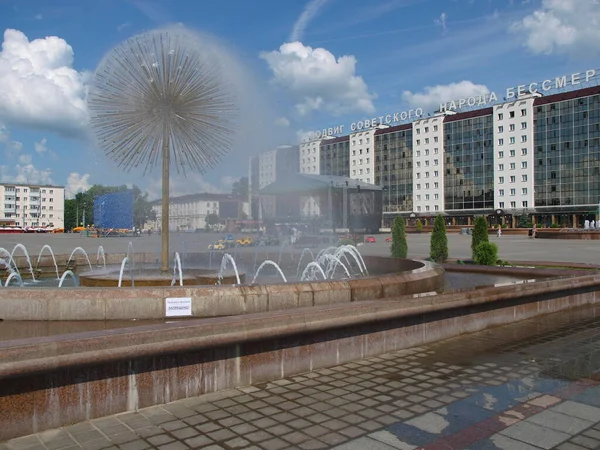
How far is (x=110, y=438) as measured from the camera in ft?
12.8

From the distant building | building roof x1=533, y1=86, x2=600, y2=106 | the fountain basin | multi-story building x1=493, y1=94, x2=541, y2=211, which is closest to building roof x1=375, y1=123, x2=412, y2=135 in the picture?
multi-story building x1=493, y1=94, x2=541, y2=211

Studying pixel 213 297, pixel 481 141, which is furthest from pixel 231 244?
pixel 481 141

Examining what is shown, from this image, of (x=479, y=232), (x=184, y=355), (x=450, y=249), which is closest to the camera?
(x=184, y=355)

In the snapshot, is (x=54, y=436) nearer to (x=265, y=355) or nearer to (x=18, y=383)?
(x=18, y=383)

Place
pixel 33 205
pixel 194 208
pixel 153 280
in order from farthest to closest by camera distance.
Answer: pixel 33 205 → pixel 194 208 → pixel 153 280

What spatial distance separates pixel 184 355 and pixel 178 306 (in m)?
1.42

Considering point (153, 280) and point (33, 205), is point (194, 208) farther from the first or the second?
point (33, 205)

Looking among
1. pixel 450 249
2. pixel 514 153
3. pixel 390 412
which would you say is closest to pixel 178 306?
pixel 390 412

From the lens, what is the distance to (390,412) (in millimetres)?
4516

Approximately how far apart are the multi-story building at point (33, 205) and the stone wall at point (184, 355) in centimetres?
13324

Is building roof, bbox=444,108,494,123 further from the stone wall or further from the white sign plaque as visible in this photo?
the white sign plaque

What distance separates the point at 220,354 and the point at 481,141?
283 feet

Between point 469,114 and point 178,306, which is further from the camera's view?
point 469,114

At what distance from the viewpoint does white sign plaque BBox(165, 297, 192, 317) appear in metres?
6.01
